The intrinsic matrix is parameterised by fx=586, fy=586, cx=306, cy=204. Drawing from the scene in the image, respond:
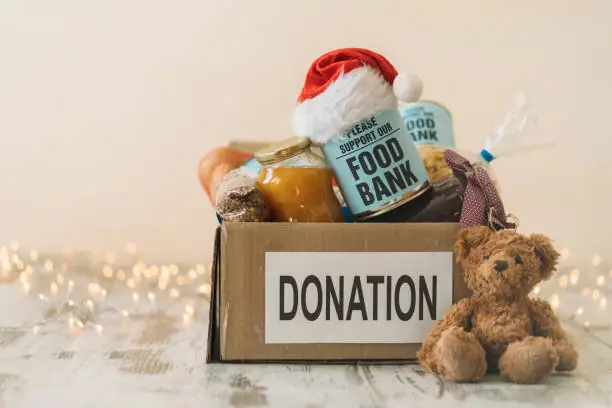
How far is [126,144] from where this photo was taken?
162 centimetres

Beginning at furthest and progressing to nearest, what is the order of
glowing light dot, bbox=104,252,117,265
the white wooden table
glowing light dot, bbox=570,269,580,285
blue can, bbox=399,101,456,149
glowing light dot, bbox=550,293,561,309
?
glowing light dot, bbox=104,252,117,265 < glowing light dot, bbox=570,269,580,285 < glowing light dot, bbox=550,293,561,309 < blue can, bbox=399,101,456,149 < the white wooden table

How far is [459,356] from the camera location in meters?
0.68

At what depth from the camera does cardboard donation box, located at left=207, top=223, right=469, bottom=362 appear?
2.52 feet

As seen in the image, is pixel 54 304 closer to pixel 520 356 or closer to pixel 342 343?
pixel 342 343

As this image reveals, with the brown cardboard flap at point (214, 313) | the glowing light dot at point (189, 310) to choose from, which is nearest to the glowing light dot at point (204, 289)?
the glowing light dot at point (189, 310)

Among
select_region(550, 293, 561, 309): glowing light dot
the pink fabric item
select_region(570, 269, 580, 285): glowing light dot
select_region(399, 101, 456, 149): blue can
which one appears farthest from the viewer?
select_region(570, 269, 580, 285): glowing light dot

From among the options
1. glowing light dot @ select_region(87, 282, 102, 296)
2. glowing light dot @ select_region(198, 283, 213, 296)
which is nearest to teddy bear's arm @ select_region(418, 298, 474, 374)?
glowing light dot @ select_region(198, 283, 213, 296)

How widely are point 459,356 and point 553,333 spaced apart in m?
0.14

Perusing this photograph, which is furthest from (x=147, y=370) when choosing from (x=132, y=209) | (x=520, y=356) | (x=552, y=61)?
(x=552, y=61)

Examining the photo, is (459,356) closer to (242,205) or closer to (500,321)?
(500,321)

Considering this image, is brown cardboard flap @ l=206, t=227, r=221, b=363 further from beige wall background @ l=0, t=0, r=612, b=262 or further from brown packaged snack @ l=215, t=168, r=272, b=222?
beige wall background @ l=0, t=0, r=612, b=262

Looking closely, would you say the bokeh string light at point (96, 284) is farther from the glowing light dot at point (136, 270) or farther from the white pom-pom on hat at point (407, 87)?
the white pom-pom on hat at point (407, 87)

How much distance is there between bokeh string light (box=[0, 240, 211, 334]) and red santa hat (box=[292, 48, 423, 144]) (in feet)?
1.55

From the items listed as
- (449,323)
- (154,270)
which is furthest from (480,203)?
(154,270)
